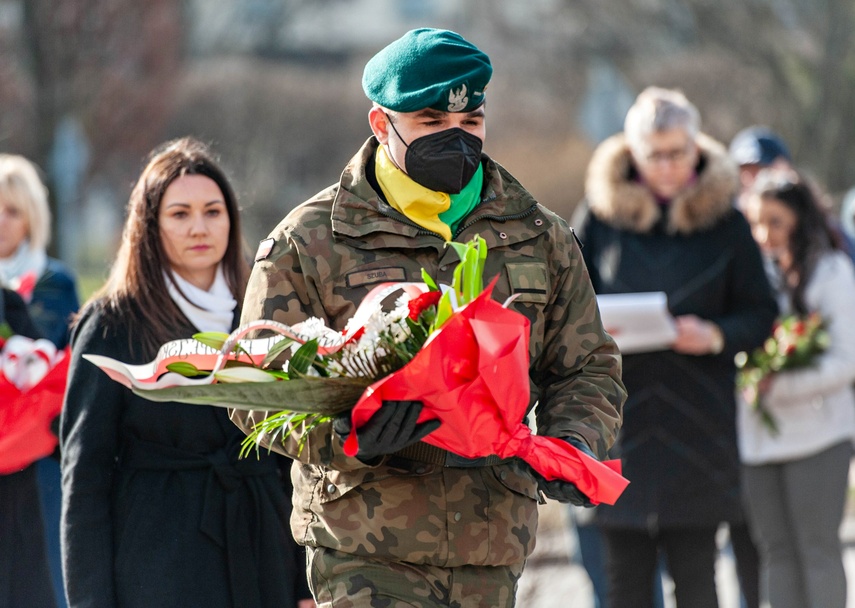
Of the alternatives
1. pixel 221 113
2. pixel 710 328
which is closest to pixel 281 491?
pixel 710 328

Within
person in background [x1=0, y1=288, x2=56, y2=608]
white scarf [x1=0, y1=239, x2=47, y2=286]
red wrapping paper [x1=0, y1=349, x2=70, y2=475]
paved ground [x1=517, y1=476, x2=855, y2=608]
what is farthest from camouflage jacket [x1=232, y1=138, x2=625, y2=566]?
paved ground [x1=517, y1=476, x2=855, y2=608]

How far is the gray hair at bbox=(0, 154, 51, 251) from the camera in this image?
273 inches

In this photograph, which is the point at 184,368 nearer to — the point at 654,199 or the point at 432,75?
the point at 432,75

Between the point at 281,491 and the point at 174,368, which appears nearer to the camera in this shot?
the point at 174,368

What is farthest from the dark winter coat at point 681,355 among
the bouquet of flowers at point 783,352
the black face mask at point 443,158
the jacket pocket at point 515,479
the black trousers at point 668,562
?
the black face mask at point 443,158

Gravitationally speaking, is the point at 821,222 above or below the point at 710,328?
above

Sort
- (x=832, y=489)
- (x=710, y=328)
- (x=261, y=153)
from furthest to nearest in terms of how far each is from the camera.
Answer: (x=261, y=153), (x=832, y=489), (x=710, y=328)

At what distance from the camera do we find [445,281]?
12.1ft

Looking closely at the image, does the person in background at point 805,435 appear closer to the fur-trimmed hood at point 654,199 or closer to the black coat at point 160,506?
the fur-trimmed hood at point 654,199

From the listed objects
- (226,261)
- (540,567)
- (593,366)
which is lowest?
(540,567)

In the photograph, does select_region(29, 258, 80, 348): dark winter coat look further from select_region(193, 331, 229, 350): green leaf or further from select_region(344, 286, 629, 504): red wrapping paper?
select_region(344, 286, 629, 504): red wrapping paper

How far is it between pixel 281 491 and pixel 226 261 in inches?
32.1

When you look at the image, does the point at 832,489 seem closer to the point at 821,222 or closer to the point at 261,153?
the point at 821,222

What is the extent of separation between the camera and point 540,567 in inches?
356
